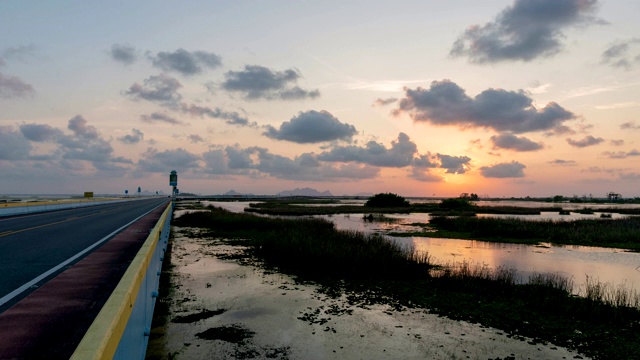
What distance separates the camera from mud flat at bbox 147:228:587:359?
828cm

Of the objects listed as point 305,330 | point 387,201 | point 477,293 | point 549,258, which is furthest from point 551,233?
point 387,201

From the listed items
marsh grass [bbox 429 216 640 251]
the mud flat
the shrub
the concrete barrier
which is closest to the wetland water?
marsh grass [bbox 429 216 640 251]

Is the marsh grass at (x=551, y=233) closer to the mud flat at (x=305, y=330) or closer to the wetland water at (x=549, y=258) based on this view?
the wetland water at (x=549, y=258)

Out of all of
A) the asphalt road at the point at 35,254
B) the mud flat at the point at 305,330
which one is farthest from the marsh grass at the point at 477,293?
the asphalt road at the point at 35,254

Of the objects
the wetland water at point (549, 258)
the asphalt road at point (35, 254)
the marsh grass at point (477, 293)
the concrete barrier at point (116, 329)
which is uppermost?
the concrete barrier at point (116, 329)

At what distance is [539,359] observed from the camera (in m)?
Result: 8.09


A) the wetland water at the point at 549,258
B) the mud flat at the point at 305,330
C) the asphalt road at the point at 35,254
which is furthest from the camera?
the wetland water at the point at 549,258

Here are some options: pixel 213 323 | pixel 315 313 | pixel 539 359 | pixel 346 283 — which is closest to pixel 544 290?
pixel 539 359

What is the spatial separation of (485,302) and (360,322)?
487 cm

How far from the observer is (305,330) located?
9.57m

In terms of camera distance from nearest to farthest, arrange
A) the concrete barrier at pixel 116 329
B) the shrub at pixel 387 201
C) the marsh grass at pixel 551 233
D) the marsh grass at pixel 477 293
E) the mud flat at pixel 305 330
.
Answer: the concrete barrier at pixel 116 329, the mud flat at pixel 305 330, the marsh grass at pixel 477 293, the marsh grass at pixel 551 233, the shrub at pixel 387 201

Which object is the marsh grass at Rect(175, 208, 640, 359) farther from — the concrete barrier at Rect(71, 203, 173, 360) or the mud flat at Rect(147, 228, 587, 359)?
the concrete barrier at Rect(71, 203, 173, 360)

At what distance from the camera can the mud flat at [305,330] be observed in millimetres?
8281

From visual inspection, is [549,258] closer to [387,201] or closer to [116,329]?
[116,329]
